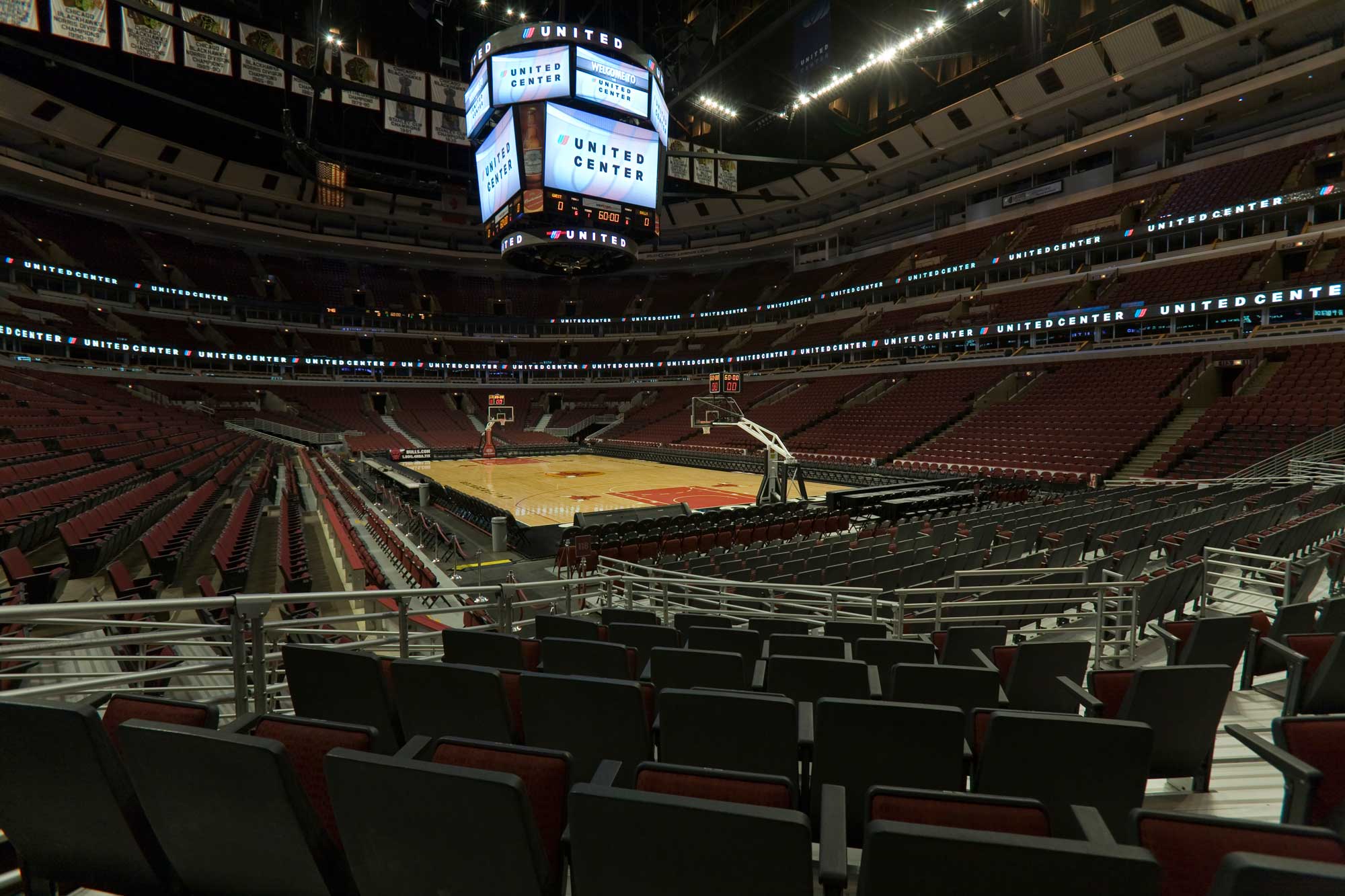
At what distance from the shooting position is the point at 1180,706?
2.72 m

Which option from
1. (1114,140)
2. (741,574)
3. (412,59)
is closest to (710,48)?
(412,59)

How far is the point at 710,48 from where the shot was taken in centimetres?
2425

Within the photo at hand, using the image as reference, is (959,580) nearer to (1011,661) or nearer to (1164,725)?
(1011,661)

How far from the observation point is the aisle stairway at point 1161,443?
1841 centimetres

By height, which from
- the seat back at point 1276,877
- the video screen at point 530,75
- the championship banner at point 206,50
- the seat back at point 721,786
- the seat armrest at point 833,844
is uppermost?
the championship banner at point 206,50

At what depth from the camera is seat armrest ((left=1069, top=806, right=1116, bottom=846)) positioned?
1408 millimetres

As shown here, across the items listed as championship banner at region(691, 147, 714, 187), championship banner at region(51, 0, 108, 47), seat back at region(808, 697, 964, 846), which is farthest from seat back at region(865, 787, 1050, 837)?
championship banner at region(691, 147, 714, 187)

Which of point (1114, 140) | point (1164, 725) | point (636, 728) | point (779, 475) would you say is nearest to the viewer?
point (636, 728)

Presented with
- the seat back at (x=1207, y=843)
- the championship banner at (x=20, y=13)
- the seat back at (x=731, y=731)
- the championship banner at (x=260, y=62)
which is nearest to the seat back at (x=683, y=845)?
the seat back at (x=1207, y=843)

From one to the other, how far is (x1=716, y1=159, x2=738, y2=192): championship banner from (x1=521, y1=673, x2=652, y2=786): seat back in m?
37.3

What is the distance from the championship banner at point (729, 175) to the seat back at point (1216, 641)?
36.1m

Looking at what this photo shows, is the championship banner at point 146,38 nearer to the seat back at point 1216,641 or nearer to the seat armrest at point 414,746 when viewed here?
the seat armrest at point 414,746

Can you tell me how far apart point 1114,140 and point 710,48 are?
1805cm

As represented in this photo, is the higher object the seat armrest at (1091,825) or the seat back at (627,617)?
the seat armrest at (1091,825)
